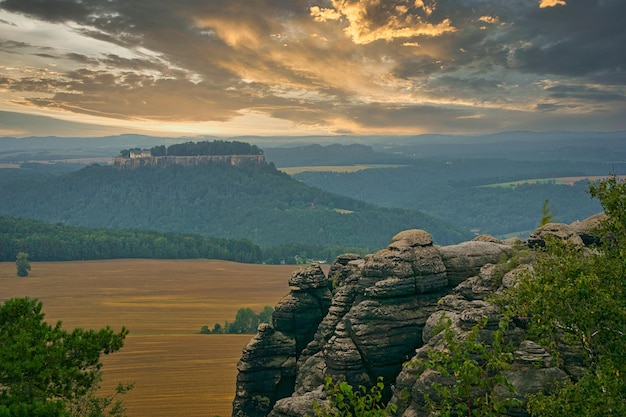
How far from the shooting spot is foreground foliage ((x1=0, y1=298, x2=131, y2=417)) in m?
26.2

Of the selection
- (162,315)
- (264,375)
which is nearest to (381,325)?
(264,375)

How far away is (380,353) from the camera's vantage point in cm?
3850

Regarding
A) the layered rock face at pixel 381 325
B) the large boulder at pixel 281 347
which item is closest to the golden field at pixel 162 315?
the large boulder at pixel 281 347

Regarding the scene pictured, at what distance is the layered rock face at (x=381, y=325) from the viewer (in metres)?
33.4

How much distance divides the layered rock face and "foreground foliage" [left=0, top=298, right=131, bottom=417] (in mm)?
12406

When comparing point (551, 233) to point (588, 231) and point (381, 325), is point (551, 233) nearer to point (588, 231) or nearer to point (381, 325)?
point (588, 231)

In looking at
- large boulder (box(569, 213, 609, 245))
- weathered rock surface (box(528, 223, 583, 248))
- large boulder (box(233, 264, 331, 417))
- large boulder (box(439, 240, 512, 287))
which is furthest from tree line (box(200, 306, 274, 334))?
weathered rock surface (box(528, 223, 583, 248))

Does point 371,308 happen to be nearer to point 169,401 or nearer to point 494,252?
point 494,252

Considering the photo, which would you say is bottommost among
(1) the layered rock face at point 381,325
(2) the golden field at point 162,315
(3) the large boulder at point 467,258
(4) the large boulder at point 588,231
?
(2) the golden field at point 162,315

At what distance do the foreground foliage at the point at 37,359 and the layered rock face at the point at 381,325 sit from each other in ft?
40.7

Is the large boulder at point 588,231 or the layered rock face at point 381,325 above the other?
the large boulder at point 588,231

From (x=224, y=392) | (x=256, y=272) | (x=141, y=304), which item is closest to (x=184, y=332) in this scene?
(x=141, y=304)

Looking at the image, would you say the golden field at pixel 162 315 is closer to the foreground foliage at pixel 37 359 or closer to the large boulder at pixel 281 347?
the large boulder at pixel 281 347

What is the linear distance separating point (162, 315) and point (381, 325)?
104 meters
